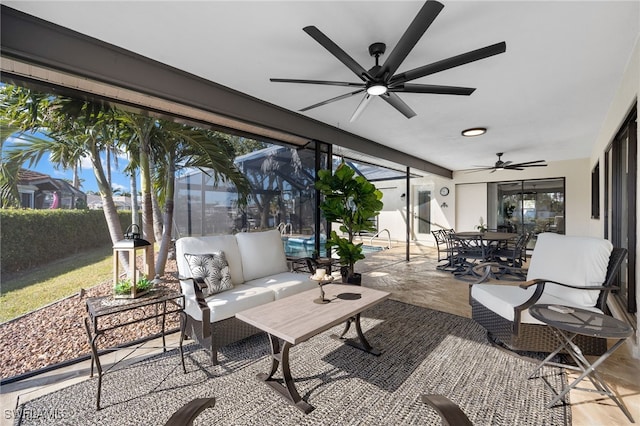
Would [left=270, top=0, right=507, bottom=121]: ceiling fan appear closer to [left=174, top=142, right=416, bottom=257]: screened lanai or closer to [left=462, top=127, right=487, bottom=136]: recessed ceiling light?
[left=174, top=142, right=416, bottom=257]: screened lanai

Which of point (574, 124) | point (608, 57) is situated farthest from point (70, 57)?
point (574, 124)

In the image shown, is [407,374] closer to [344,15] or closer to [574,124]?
[344,15]

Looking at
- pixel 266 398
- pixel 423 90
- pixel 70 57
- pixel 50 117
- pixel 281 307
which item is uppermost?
pixel 70 57

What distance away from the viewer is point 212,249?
302 centimetres

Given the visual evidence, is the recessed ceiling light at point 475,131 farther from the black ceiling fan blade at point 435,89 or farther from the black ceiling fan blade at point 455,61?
the black ceiling fan blade at point 455,61

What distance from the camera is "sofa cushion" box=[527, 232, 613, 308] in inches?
98.0

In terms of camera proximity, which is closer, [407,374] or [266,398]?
[266,398]

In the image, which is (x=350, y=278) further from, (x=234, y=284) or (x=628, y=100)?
(x=628, y=100)

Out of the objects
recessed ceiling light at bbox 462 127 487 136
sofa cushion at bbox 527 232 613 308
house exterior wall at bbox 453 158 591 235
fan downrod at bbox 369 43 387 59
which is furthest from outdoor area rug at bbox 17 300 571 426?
house exterior wall at bbox 453 158 591 235

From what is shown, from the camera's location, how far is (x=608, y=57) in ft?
8.36

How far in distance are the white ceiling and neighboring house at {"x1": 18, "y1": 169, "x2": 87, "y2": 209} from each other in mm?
1231

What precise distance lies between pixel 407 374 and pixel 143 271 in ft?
9.58

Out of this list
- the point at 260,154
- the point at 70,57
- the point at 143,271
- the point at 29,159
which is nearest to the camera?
the point at 70,57

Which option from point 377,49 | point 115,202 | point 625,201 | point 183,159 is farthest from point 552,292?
point 115,202
